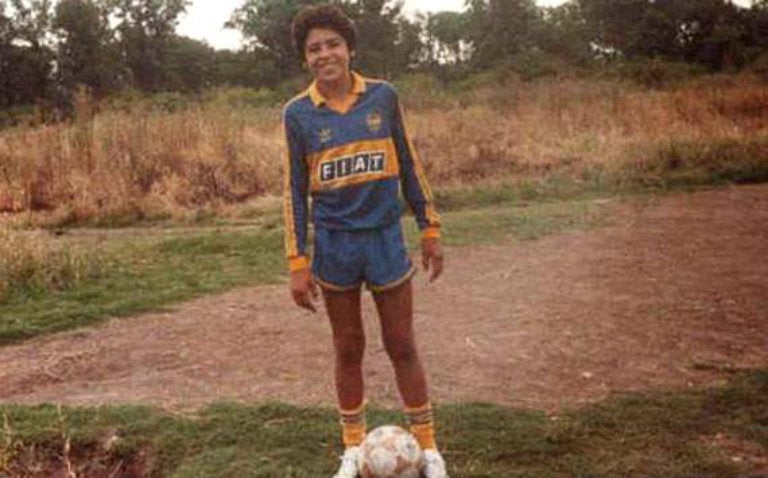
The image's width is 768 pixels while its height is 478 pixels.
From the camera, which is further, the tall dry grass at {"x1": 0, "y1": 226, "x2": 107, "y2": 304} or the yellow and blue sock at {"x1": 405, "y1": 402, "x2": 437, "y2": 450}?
the tall dry grass at {"x1": 0, "y1": 226, "x2": 107, "y2": 304}

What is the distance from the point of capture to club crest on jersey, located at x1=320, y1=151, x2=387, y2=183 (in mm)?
3342

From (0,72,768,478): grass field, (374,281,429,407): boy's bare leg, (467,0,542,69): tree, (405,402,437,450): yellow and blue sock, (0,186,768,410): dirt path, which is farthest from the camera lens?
(467,0,542,69): tree

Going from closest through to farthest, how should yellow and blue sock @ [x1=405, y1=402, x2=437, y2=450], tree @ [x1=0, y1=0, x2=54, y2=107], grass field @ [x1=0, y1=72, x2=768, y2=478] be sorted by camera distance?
yellow and blue sock @ [x1=405, y1=402, x2=437, y2=450], grass field @ [x1=0, y1=72, x2=768, y2=478], tree @ [x1=0, y1=0, x2=54, y2=107]

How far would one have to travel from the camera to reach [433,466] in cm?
347

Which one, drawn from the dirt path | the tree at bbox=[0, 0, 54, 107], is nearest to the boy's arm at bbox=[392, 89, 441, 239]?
the dirt path

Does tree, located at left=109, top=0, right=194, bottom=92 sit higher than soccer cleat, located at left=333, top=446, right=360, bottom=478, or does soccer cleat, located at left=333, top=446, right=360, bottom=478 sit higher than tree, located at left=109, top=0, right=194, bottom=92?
tree, located at left=109, top=0, right=194, bottom=92

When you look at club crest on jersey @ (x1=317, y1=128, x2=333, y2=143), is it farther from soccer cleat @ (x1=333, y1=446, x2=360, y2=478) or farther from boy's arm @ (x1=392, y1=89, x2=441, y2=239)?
soccer cleat @ (x1=333, y1=446, x2=360, y2=478)

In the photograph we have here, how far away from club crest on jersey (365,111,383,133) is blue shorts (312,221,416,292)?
14.4 inches

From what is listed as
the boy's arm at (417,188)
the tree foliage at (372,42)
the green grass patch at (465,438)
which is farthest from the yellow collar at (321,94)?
the tree foliage at (372,42)

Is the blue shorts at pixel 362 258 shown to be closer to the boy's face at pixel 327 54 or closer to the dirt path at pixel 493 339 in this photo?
the boy's face at pixel 327 54

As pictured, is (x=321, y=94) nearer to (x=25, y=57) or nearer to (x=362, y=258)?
(x=362, y=258)

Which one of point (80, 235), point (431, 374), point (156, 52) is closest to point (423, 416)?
point (431, 374)

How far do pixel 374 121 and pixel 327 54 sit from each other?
0.31 metres

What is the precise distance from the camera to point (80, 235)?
10.5 metres
